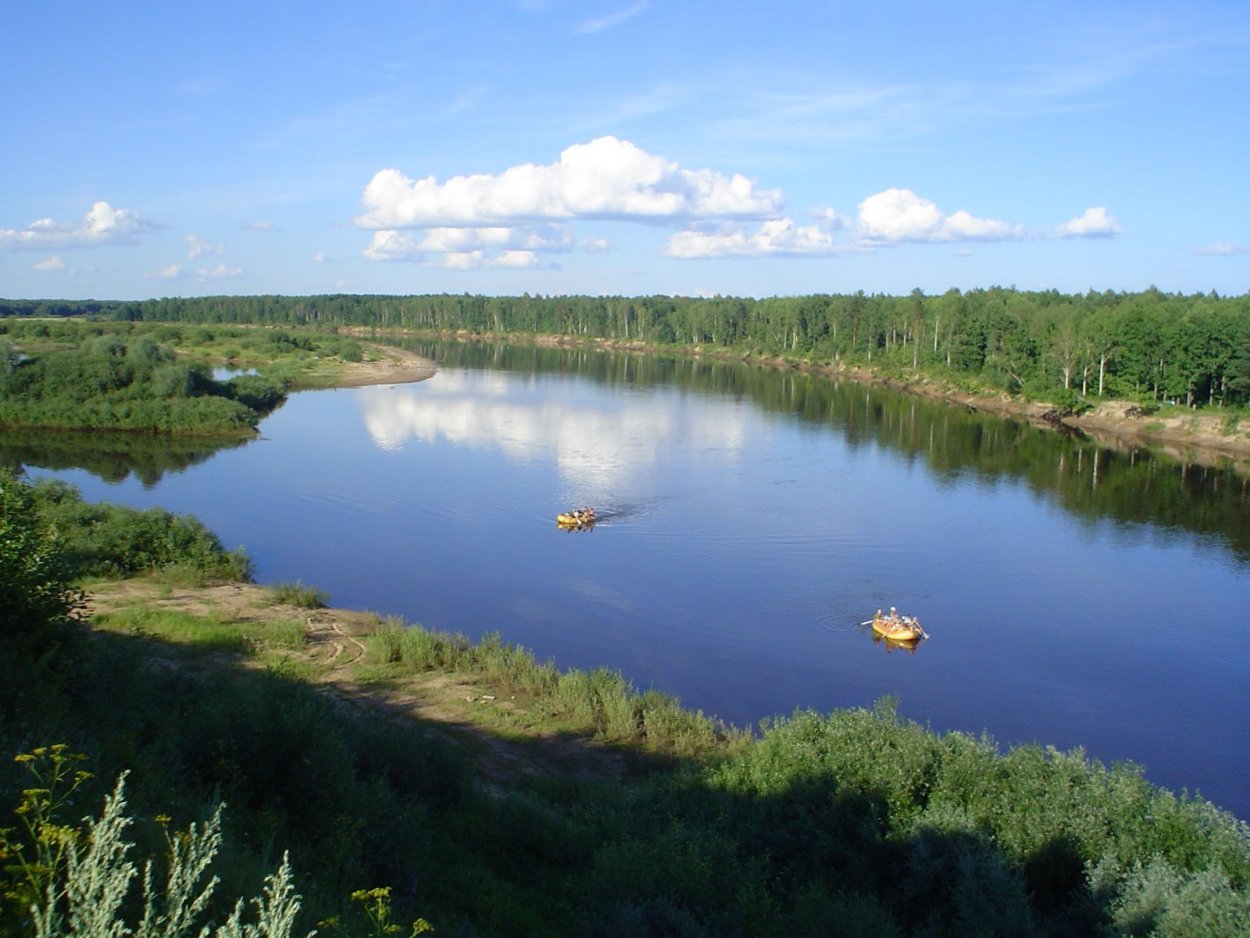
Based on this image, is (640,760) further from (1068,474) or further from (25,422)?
(25,422)

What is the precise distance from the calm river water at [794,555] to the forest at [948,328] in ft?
30.7

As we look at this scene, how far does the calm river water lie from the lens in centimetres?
1792

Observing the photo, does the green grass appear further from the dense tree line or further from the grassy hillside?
the dense tree line

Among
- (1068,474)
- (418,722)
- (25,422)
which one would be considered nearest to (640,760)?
(418,722)

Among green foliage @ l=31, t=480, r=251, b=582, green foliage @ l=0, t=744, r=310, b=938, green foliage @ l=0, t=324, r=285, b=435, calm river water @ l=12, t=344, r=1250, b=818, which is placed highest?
green foliage @ l=0, t=744, r=310, b=938

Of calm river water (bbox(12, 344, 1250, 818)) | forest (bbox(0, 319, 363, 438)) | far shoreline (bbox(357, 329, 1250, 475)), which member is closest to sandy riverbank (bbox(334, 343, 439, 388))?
far shoreline (bbox(357, 329, 1250, 475))

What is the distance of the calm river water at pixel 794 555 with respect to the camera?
58.8 ft

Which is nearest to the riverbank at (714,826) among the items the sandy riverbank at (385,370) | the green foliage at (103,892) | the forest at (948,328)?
the green foliage at (103,892)

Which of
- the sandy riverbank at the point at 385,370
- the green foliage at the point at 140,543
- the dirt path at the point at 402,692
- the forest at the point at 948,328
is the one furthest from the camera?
the sandy riverbank at the point at 385,370

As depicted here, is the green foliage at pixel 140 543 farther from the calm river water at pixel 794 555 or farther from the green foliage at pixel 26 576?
the green foliage at pixel 26 576

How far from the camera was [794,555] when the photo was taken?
85.3 feet

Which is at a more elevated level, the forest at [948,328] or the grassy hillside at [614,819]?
the forest at [948,328]

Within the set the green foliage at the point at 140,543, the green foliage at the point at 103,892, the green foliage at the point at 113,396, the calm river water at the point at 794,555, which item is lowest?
the calm river water at the point at 794,555

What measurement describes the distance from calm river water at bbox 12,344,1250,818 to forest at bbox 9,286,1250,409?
9.35m
